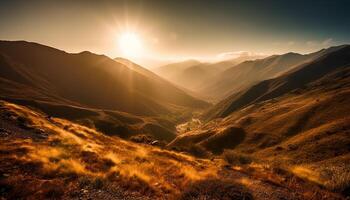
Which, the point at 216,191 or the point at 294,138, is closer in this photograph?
the point at 216,191

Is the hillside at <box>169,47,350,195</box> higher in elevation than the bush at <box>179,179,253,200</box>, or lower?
lower

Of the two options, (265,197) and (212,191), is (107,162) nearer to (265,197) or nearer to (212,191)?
(212,191)

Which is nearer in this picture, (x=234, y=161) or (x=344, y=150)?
(x=234, y=161)

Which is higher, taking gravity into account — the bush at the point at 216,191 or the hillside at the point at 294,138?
the bush at the point at 216,191

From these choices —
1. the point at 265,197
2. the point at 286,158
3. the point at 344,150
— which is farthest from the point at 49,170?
the point at 344,150

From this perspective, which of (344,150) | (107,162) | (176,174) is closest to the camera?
(176,174)

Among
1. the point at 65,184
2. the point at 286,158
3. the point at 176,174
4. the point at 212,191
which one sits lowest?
the point at 286,158

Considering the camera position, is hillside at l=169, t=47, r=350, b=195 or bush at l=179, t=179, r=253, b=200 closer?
bush at l=179, t=179, r=253, b=200

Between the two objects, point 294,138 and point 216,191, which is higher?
point 216,191

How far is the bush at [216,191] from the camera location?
9516mm

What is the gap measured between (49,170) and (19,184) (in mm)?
2208

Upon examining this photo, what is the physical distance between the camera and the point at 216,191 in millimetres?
9906

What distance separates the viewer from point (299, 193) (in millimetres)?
10867

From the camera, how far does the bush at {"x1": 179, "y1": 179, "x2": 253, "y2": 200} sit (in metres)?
9.52
